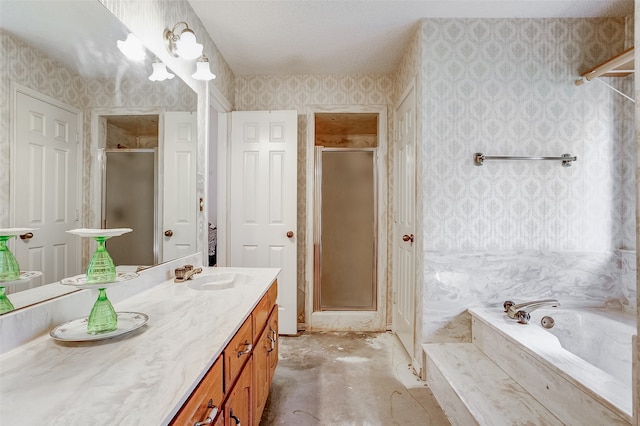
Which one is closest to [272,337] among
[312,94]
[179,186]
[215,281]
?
[215,281]

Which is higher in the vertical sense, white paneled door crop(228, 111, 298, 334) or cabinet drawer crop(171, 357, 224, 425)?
white paneled door crop(228, 111, 298, 334)

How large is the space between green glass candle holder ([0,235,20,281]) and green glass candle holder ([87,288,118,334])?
215 mm

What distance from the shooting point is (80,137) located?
1103mm

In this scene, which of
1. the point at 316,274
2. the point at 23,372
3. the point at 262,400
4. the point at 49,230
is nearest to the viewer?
the point at 23,372

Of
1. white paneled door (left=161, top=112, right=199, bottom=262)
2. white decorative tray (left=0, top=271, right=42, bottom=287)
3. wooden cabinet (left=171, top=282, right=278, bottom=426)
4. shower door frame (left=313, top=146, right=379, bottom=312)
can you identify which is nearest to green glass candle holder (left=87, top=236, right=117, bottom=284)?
white decorative tray (left=0, top=271, right=42, bottom=287)

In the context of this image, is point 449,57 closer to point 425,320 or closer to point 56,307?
Answer: point 425,320

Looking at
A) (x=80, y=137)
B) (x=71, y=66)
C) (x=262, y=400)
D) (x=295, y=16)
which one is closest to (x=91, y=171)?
(x=80, y=137)

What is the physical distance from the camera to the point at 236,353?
1150 millimetres

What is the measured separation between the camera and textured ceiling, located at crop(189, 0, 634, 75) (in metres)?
2.08

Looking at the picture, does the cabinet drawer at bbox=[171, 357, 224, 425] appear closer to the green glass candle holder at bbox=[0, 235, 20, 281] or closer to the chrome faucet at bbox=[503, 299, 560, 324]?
the green glass candle holder at bbox=[0, 235, 20, 281]

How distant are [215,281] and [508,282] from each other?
76.4 inches

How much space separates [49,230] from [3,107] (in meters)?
0.36

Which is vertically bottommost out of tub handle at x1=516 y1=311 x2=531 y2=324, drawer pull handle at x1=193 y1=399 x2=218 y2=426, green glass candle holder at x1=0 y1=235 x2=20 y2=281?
tub handle at x1=516 y1=311 x2=531 y2=324

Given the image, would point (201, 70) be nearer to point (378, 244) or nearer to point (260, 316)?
point (260, 316)
